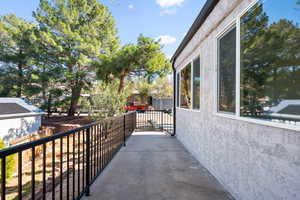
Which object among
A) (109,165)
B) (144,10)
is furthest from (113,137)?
(144,10)

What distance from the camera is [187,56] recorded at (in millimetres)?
4320

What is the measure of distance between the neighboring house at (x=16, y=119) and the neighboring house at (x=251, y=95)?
31.4 feet

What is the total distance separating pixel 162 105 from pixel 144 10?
13.3 m

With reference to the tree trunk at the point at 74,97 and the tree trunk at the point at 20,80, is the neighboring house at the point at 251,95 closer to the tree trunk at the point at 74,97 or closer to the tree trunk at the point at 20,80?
the tree trunk at the point at 74,97

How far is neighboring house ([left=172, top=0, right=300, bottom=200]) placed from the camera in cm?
135

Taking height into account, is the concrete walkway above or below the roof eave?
below

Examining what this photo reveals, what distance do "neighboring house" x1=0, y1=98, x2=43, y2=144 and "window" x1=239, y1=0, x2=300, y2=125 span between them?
10.1 m

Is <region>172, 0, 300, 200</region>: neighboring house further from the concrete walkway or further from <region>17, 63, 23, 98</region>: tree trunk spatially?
<region>17, 63, 23, 98</region>: tree trunk

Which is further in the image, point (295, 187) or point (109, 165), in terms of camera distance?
point (109, 165)

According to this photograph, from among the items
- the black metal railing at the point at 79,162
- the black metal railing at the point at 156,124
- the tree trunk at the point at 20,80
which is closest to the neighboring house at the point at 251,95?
the black metal railing at the point at 79,162

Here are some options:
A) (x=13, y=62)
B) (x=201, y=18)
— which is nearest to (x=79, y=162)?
(x=201, y=18)

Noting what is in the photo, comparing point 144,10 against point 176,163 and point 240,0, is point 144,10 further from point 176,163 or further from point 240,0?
point 176,163

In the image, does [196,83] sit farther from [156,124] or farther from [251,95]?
[156,124]

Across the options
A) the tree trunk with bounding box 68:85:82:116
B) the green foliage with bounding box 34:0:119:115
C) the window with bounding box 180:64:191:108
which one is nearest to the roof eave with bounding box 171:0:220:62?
the window with bounding box 180:64:191:108
